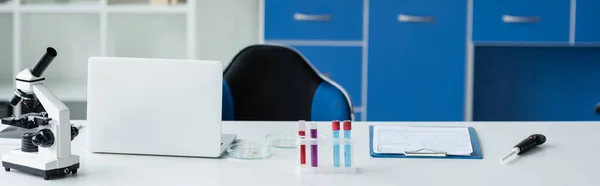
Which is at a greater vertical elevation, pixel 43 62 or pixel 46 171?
pixel 43 62

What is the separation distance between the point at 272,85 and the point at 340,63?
51.5 inches

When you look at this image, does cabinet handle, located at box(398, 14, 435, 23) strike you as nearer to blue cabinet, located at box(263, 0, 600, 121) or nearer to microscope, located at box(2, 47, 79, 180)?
blue cabinet, located at box(263, 0, 600, 121)

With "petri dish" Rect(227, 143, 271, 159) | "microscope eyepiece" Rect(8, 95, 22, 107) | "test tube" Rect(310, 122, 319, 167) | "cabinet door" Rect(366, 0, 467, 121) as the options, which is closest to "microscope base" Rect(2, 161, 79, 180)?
"microscope eyepiece" Rect(8, 95, 22, 107)

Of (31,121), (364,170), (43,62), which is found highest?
(43,62)

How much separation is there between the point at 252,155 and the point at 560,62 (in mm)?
3056

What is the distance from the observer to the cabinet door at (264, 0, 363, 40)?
3.90 m

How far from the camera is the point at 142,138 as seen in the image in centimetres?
180

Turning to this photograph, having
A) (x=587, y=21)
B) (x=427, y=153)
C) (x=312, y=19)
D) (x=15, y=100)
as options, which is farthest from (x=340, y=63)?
(x=15, y=100)

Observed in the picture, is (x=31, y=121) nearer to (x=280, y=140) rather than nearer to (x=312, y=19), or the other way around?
(x=280, y=140)

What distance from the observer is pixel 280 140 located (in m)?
1.96

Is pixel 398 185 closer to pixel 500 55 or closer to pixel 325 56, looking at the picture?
pixel 325 56

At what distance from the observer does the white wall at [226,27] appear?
4320mm

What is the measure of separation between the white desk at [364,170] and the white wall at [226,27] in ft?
7.81

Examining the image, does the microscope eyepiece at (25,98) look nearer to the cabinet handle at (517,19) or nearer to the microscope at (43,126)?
the microscope at (43,126)
